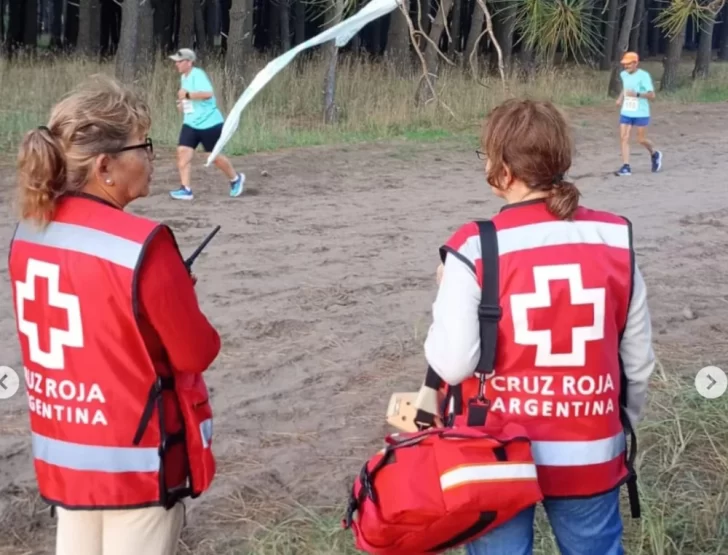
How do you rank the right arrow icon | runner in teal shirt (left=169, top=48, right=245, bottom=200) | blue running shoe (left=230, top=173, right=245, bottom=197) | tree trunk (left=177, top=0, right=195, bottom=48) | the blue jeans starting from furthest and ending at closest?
tree trunk (left=177, top=0, right=195, bottom=48) → blue running shoe (left=230, top=173, right=245, bottom=197) → runner in teal shirt (left=169, top=48, right=245, bottom=200) → the right arrow icon → the blue jeans

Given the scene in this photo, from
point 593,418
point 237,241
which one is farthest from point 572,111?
point 593,418

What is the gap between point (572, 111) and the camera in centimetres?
1745

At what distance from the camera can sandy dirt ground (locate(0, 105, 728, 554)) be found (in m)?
4.49

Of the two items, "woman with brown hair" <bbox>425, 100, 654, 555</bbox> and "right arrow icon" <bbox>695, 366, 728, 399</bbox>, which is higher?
"woman with brown hair" <bbox>425, 100, 654, 555</bbox>

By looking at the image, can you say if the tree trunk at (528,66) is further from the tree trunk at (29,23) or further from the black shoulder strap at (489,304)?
the black shoulder strap at (489,304)

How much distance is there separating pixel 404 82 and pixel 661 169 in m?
5.35

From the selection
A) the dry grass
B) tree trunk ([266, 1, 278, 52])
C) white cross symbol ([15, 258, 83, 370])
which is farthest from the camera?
tree trunk ([266, 1, 278, 52])

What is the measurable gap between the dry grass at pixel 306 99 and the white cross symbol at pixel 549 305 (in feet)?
32.7

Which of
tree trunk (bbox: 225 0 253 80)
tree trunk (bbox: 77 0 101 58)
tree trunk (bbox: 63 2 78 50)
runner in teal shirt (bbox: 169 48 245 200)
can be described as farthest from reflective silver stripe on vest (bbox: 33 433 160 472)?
tree trunk (bbox: 63 2 78 50)

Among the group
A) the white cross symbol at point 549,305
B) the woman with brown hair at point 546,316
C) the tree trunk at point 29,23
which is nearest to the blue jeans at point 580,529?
the woman with brown hair at point 546,316

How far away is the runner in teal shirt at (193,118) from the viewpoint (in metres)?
9.77

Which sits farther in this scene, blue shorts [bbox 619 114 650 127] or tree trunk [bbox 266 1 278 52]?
tree trunk [bbox 266 1 278 52]

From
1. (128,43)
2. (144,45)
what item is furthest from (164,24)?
(128,43)

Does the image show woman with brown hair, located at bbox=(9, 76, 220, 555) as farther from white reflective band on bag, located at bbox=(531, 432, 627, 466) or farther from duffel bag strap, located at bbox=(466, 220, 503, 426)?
white reflective band on bag, located at bbox=(531, 432, 627, 466)
